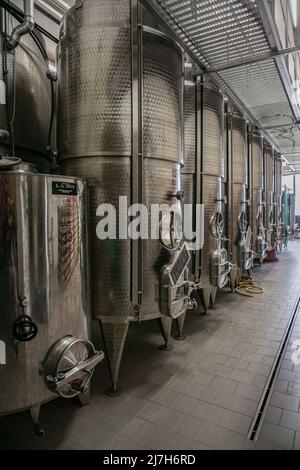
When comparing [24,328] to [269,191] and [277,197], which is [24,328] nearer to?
[269,191]

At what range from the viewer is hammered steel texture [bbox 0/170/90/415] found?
59.7 inches

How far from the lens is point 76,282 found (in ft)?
6.02

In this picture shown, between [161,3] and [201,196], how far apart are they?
186cm

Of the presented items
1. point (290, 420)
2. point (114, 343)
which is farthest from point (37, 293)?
point (290, 420)

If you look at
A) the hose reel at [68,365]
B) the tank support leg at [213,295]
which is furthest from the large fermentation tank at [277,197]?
the hose reel at [68,365]

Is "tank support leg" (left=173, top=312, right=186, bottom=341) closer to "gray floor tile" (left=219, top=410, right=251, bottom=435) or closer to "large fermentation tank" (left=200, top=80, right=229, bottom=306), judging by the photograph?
"large fermentation tank" (left=200, top=80, right=229, bottom=306)

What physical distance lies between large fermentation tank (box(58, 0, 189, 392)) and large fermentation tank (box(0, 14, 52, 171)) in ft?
1.06

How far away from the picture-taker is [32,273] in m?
1.58

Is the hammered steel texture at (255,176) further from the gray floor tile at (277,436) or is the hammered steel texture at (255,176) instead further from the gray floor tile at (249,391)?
the gray floor tile at (277,436)

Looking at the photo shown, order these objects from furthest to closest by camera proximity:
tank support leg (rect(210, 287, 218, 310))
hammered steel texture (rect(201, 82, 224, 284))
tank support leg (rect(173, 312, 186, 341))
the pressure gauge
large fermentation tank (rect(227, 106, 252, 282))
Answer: large fermentation tank (rect(227, 106, 252, 282)), tank support leg (rect(210, 287, 218, 310)), the pressure gauge, hammered steel texture (rect(201, 82, 224, 284)), tank support leg (rect(173, 312, 186, 341))

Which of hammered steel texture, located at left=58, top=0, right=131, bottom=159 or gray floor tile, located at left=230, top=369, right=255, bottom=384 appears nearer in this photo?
hammered steel texture, located at left=58, top=0, right=131, bottom=159

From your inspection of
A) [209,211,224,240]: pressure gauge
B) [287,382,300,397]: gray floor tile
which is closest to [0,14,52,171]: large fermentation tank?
[209,211,224,240]: pressure gauge
